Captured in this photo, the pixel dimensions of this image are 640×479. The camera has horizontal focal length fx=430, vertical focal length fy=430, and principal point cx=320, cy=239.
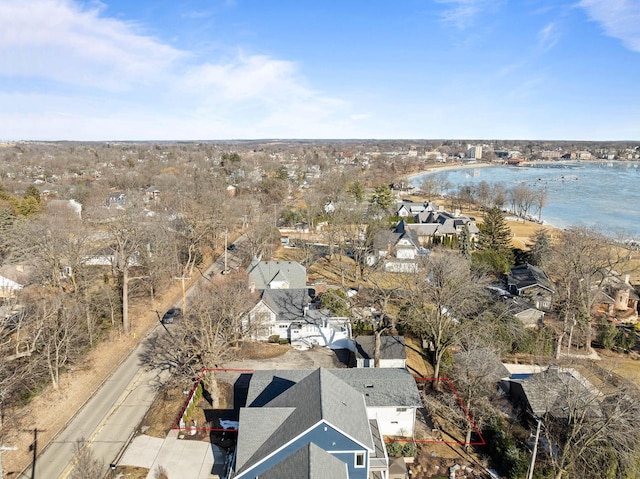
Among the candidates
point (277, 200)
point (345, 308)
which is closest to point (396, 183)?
point (277, 200)

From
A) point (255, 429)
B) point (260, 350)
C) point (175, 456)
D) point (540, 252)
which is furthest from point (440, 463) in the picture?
point (540, 252)

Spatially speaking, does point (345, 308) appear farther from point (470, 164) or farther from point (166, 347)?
point (470, 164)

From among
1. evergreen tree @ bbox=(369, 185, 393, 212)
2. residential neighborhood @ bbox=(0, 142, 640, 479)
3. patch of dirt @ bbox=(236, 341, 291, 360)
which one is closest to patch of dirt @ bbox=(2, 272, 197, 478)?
residential neighborhood @ bbox=(0, 142, 640, 479)

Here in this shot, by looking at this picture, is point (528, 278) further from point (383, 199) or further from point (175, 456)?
point (383, 199)

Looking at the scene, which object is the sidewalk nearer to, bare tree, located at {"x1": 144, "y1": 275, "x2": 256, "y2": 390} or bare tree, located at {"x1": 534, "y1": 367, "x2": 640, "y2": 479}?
bare tree, located at {"x1": 144, "y1": 275, "x2": 256, "y2": 390}

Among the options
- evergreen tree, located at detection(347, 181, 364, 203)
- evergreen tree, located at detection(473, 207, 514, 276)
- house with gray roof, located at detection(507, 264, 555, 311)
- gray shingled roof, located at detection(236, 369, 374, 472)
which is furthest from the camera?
evergreen tree, located at detection(347, 181, 364, 203)

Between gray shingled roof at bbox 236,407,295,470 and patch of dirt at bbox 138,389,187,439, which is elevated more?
gray shingled roof at bbox 236,407,295,470

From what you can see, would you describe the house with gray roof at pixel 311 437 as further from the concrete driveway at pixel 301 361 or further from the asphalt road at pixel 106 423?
the concrete driveway at pixel 301 361
